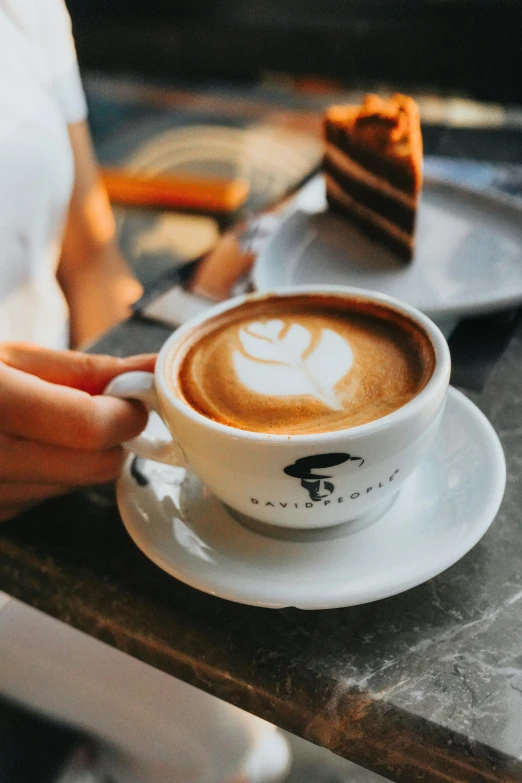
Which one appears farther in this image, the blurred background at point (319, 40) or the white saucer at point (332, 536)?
the blurred background at point (319, 40)

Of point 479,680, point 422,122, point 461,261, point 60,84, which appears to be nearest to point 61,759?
point 479,680

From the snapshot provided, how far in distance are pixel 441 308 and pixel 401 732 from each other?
1.40ft

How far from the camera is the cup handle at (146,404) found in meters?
0.48

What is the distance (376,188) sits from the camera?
3.15ft

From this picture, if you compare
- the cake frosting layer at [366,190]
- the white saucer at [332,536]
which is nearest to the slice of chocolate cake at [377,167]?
the cake frosting layer at [366,190]

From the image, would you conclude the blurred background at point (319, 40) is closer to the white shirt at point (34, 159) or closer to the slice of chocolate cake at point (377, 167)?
the slice of chocolate cake at point (377, 167)

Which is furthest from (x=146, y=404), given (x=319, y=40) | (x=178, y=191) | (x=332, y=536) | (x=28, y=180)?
(x=319, y=40)

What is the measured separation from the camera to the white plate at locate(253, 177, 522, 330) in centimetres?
81

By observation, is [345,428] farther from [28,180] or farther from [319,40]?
[319,40]

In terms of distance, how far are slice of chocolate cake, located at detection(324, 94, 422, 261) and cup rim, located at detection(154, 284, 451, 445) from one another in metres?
0.36

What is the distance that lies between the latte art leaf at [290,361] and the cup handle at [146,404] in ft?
0.21

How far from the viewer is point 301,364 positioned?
0.50 m

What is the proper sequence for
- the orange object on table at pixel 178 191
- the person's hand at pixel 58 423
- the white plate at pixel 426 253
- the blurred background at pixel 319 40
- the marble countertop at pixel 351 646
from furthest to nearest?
1. the blurred background at pixel 319 40
2. the orange object on table at pixel 178 191
3. the white plate at pixel 426 253
4. the person's hand at pixel 58 423
5. the marble countertop at pixel 351 646

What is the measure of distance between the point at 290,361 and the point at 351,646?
0.20 metres
